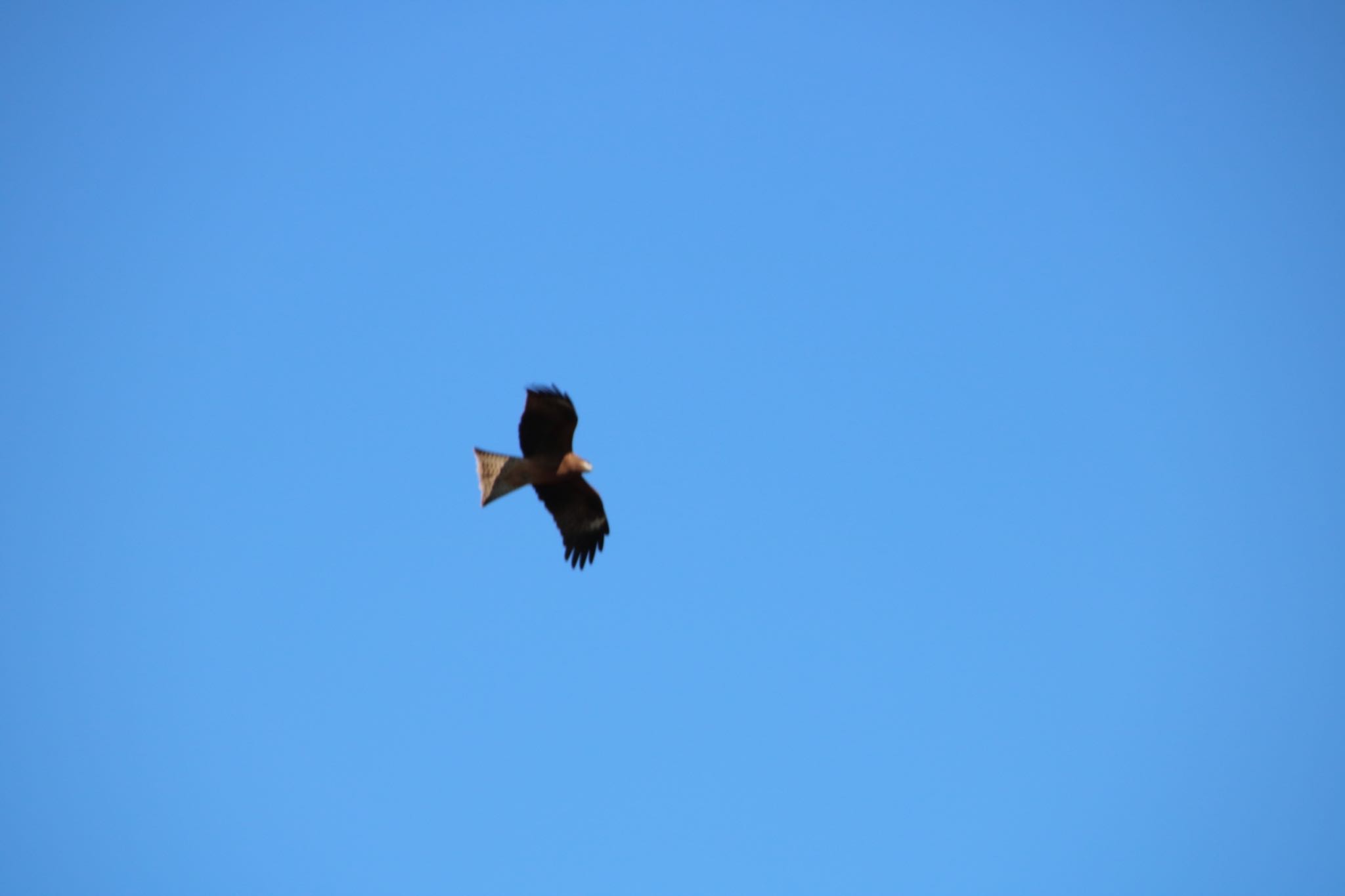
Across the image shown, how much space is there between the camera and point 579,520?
17312 millimetres

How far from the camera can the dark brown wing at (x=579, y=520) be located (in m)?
17.0

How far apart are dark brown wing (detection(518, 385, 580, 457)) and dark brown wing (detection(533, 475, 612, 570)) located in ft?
3.83

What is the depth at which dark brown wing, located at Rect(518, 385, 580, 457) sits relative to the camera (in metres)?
15.2

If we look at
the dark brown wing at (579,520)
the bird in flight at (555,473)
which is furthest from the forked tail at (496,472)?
the dark brown wing at (579,520)

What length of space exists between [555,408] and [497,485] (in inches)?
57.0

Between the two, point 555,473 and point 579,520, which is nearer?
point 555,473

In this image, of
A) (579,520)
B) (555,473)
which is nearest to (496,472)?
(555,473)

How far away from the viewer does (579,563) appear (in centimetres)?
1738

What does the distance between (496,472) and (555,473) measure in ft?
2.85

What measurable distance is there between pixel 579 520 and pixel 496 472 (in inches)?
78.4

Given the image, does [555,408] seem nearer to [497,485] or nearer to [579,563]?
[497,485]

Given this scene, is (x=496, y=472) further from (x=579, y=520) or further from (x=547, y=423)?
(x=579, y=520)

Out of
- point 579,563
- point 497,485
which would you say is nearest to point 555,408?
point 497,485

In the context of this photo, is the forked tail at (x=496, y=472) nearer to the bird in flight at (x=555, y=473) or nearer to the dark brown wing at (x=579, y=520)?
the bird in flight at (x=555, y=473)
